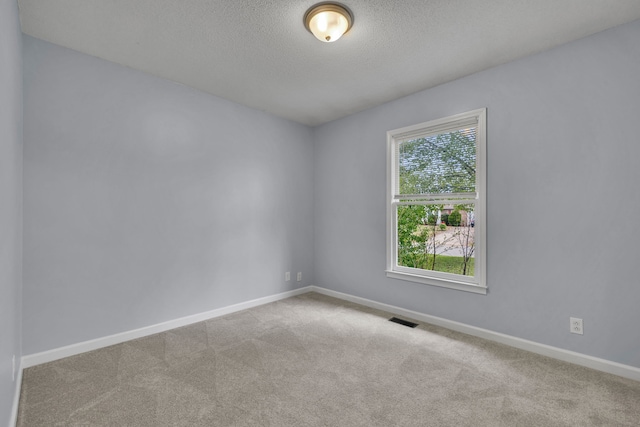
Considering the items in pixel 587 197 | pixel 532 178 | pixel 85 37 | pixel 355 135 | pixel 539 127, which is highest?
pixel 85 37

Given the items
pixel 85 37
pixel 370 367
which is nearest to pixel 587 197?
pixel 370 367

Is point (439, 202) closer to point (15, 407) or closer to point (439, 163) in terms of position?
point (439, 163)

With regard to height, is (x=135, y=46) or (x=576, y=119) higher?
(x=135, y=46)

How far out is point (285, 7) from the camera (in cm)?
203

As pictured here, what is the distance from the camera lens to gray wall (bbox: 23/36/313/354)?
94.3 inches

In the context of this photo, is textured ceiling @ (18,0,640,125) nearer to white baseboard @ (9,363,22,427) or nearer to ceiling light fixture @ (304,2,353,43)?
ceiling light fixture @ (304,2,353,43)

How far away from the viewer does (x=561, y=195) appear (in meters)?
2.46

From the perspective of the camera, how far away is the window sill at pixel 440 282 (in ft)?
9.58

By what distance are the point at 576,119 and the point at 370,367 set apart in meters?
2.57

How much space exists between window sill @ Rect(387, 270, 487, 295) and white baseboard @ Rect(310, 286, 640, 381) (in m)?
0.35

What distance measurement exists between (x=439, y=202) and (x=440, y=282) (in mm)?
867

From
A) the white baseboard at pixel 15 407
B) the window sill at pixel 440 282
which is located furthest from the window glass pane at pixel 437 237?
the white baseboard at pixel 15 407

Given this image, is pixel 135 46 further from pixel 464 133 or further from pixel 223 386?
pixel 464 133

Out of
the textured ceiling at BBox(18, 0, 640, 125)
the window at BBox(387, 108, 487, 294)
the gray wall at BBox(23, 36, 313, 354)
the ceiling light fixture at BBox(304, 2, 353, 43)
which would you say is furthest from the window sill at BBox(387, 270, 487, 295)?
the ceiling light fixture at BBox(304, 2, 353, 43)
